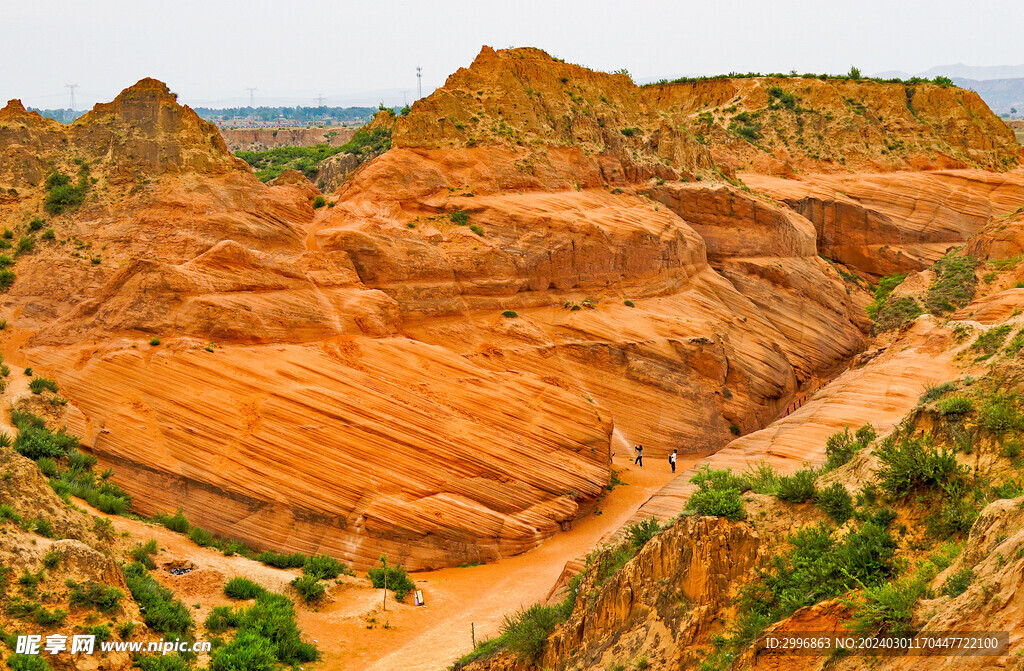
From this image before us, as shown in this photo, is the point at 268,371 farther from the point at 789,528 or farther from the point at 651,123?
the point at 651,123

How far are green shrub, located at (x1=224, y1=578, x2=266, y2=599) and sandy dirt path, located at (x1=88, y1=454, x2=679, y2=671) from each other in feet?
0.49

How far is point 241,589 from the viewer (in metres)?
16.6

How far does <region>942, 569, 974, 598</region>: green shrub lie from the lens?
7492mm

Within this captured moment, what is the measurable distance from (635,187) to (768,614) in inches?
1020

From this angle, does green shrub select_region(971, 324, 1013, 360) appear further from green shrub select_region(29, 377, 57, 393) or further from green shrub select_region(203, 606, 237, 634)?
green shrub select_region(29, 377, 57, 393)

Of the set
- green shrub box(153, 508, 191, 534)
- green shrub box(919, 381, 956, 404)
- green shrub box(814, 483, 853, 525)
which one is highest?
green shrub box(919, 381, 956, 404)

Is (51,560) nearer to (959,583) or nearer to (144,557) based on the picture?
(144,557)

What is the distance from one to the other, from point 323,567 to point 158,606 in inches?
178

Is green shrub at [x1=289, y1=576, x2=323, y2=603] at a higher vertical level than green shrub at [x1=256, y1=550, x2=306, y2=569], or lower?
lower

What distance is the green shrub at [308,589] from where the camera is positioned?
57.1ft

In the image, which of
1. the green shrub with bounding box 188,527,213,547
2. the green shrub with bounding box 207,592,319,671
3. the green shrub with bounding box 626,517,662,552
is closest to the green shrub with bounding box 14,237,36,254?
the green shrub with bounding box 188,527,213,547

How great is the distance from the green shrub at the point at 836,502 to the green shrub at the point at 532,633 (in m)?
4.93

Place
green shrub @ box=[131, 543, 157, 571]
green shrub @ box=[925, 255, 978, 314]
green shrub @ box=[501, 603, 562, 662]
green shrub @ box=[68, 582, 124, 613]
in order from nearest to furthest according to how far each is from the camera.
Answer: green shrub @ box=[501, 603, 562, 662] → green shrub @ box=[68, 582, 124, 613] → green shrub @ box=[131, 543, 157, 571] → green shrub @ box=[925, 255, 978, 314]

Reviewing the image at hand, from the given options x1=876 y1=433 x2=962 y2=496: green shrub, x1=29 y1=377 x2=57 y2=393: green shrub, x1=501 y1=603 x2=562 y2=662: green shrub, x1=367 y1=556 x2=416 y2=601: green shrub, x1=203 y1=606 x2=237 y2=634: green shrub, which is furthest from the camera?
x1=29 y1=377 x2=57 y2=393: green shrub
